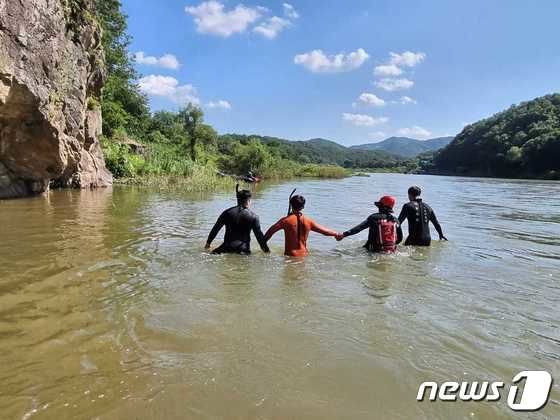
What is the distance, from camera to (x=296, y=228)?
7.32 meters

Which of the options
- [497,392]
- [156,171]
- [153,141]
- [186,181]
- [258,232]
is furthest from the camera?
[153,141]

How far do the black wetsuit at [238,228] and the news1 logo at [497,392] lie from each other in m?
4.33

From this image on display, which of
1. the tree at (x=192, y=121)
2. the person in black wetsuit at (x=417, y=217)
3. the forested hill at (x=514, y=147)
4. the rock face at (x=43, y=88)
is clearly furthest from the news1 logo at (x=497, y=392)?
the forested hill at (x=514, y=147)

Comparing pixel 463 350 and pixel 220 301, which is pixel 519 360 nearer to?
pixel 463 350

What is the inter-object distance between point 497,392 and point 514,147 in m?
91.2

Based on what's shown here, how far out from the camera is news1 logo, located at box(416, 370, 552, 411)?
302 cm

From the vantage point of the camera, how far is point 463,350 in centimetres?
383

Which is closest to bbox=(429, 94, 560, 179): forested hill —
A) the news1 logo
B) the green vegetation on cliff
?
the green vegetation on cliff

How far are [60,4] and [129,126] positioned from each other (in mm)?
31604

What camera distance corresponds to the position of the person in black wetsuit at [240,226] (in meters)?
7.08

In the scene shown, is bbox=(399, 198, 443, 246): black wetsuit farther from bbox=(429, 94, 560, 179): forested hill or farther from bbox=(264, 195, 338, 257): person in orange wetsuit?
bbox=(429, 94, 560, 179): forested hill

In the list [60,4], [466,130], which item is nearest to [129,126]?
[60,4]

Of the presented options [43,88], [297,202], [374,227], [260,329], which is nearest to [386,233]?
[374,227]

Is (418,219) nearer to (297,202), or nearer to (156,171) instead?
(297,202)
